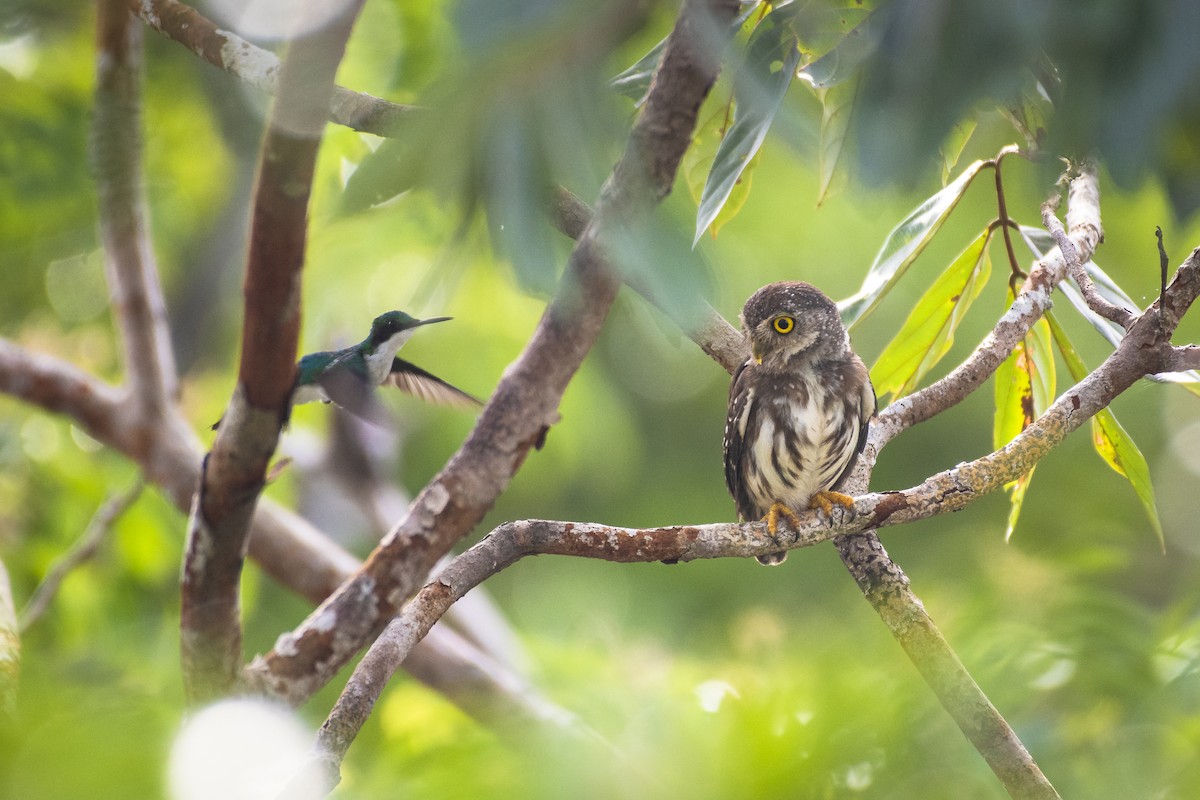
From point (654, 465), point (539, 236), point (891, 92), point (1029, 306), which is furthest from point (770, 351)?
point (654, 465)

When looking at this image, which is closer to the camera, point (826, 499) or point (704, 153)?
point (704, 153)

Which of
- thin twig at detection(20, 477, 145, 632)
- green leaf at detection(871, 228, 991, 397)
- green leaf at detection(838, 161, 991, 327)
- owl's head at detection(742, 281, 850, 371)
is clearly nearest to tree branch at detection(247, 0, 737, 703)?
green leaf at detection(838, 161, 991, 327)

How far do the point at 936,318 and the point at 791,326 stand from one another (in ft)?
1.05

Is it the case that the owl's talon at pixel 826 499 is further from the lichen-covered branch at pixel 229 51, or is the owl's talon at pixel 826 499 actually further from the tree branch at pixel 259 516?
the lichen-covered branch at pixel 229 51

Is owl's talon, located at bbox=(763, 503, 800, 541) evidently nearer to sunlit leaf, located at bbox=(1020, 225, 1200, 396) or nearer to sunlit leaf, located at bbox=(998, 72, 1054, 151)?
sunlit leaf, located at bbox=(1020, 225, 1200, 396)

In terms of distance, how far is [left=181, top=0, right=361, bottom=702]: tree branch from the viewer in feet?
4.05

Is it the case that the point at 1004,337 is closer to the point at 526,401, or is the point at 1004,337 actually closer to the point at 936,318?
the point at 936,318

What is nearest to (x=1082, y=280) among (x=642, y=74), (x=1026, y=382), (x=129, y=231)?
(x=1026, y=382)

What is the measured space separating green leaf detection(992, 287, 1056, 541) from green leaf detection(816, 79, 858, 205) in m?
0.85

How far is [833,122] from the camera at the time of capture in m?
1.63

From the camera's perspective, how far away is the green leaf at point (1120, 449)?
6.76ft

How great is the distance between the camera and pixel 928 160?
737 mm

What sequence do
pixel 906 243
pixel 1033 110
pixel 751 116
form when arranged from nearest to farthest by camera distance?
pixel 1033 110 → pixel 751 116 → pixel 906 243

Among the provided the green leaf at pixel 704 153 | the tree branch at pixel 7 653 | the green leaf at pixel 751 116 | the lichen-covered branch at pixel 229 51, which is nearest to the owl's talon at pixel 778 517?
the green leaf at pixel 704 153
